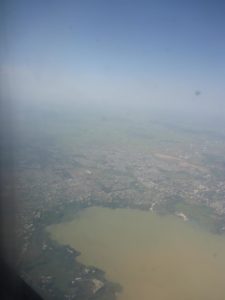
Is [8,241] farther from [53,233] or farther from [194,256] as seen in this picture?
[194,256]

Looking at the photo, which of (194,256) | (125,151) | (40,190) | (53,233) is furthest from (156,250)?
(125,151)

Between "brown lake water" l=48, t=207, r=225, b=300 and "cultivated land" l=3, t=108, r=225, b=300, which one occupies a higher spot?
"cultivated land" l=3, t=108, r=225, b=300

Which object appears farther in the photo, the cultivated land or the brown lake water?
the brown lake water

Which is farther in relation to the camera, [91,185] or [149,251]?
[91,185]

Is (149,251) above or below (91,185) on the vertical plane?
below
